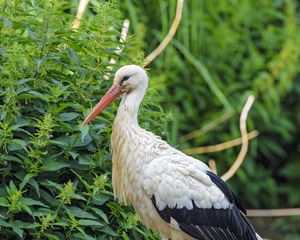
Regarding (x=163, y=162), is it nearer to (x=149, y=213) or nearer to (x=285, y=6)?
(x=149, y=213)

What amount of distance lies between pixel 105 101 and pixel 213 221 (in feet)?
2.84

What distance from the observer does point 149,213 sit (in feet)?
17.8

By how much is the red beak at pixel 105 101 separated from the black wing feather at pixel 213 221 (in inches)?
24.4

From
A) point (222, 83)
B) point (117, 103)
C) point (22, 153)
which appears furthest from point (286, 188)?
point (22, 153)

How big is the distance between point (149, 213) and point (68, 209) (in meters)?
0.47

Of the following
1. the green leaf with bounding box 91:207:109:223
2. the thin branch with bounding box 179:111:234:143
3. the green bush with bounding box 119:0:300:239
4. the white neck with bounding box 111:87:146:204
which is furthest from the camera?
the thin branch with bounding box 179:111:234:143

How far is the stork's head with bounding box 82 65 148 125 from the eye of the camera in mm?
5457

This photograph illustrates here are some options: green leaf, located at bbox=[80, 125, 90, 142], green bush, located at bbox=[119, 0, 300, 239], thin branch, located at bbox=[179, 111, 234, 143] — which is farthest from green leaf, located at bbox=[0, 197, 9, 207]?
thin branch, located at bbox=[179, 111, 234, 143]

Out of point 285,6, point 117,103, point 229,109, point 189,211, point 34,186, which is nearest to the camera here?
point 34,186

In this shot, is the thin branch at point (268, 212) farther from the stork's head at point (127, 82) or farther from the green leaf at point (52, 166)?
the green leaf at point (52, 166)

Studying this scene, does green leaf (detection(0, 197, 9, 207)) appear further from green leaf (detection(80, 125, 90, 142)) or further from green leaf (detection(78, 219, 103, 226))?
green leaf (detection(80, 125, 90, 142))

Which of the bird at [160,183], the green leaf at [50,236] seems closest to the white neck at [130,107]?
the bird at [160,183]

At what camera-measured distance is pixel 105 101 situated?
539 centimetres

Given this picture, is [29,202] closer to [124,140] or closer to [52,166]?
[52,166]
